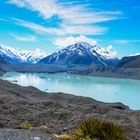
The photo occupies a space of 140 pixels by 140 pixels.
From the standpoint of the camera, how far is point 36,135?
44.9ft

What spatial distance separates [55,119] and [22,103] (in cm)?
659

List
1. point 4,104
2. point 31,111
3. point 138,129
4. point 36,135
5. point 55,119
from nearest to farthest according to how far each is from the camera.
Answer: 1. point 36,135
2. point 138,129
3. point 55,119
4. point 31,111
5. point 4,104

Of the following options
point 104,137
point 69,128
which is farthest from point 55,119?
point 104,137

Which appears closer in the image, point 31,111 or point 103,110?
point 31,111

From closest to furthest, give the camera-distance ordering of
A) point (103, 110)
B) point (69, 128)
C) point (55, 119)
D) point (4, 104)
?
point (69, 128), point (55, 119), point (4, 104), point (103, 110)

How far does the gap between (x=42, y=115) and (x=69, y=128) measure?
17.2 ft

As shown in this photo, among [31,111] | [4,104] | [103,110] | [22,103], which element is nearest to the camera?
[31,111]

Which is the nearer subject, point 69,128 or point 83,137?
point 83,137

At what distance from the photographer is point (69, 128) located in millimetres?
18297

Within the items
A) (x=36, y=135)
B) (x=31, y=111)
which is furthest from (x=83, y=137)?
(x=31, y=111)

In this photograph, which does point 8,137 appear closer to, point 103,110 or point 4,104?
point 4,104

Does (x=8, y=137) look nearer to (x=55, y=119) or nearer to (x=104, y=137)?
(x=104, y=137)

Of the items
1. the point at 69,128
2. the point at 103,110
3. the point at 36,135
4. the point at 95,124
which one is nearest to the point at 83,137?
the point at 95,124

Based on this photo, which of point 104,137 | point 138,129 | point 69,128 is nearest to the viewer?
point 104,137
